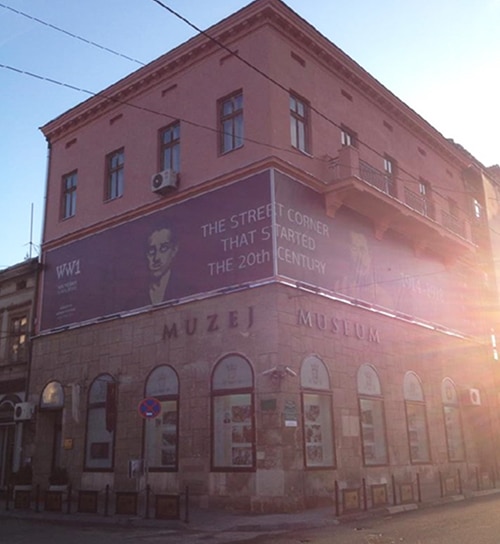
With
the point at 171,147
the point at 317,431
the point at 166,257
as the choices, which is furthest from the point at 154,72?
the point at 317,431

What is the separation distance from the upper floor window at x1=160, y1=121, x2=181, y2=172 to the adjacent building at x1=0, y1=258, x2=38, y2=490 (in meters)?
7.75

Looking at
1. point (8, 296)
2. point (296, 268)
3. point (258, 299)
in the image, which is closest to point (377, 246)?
point (296, 268)

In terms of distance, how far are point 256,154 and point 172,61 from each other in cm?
589

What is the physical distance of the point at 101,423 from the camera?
2139 centimetres

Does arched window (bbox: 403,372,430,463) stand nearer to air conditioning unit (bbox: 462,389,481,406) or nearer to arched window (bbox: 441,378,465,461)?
arched window (bbox: 441,378,465,461)

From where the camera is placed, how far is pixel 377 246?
23078 mm

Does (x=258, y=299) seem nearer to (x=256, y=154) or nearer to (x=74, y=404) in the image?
(x=256, y=154)

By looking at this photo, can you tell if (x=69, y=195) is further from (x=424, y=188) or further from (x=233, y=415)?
(x=424, y=188)

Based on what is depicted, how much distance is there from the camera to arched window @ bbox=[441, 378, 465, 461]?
81.6ft

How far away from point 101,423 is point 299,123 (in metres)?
12.2

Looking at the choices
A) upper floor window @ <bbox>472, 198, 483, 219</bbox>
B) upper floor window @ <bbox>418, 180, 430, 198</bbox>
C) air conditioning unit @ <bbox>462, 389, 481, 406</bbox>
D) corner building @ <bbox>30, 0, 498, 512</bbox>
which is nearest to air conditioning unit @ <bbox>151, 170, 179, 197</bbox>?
corner building @ <bbox>30, 0, 498, 512</bbox>

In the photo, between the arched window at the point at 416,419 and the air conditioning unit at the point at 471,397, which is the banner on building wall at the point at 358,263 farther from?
the air conditioning unit at the point at 471,397

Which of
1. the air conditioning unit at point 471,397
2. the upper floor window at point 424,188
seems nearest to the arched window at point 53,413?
the air conditioning unit at point 471,397

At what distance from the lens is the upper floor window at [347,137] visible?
2258cm
